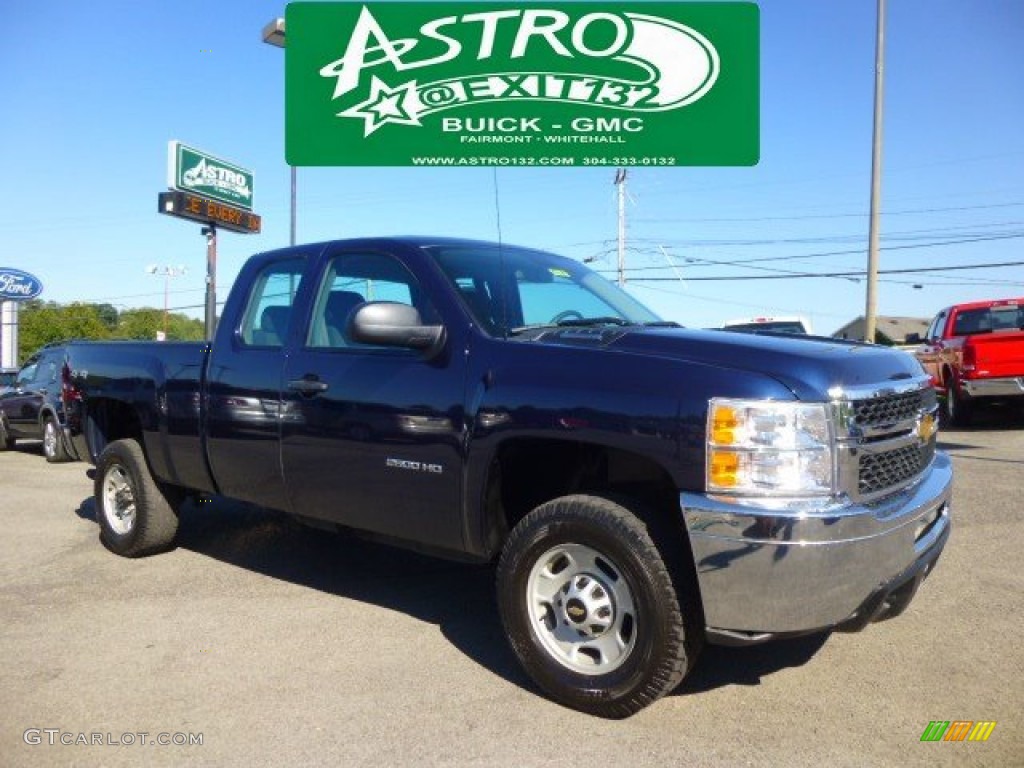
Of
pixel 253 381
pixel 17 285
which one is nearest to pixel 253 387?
pixel 253 381

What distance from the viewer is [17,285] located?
1109 inches

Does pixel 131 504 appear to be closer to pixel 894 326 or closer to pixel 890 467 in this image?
pixel 890 467

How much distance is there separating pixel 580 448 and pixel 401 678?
127cm

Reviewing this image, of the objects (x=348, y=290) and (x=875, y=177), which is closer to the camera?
(x=348, y=290)

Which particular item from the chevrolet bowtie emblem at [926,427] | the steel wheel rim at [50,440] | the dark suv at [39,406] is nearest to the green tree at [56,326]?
the dark suv at [39,406]

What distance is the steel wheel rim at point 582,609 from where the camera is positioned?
3.13m

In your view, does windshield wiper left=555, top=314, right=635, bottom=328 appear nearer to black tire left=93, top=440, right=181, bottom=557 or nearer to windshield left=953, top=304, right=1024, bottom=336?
black tire left=93, top=440, right=181, bottom=557

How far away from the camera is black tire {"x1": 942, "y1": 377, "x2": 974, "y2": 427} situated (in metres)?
13.0

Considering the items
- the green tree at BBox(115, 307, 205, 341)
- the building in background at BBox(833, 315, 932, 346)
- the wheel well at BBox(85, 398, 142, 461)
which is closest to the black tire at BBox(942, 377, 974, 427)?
the wheel well at BBox(85, 398, 142, 461)

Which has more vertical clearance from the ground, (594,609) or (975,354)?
(975,354)

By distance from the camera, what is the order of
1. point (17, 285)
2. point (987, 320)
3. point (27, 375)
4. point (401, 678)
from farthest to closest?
point (17, 285) < point (27, 375) < point (987, 320) < point (401, 678)

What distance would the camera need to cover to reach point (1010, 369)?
12.0m

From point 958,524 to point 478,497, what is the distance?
442 cm

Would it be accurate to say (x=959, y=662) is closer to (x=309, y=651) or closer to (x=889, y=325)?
(x=309, y=651)
